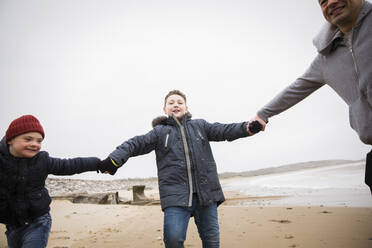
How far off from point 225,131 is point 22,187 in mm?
2154

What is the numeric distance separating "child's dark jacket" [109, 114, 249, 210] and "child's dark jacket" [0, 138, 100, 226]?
71 cm

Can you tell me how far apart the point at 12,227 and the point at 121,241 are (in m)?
1.95

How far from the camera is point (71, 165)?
2566 millimetres

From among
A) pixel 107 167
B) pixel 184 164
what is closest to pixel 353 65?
pixel 184 164

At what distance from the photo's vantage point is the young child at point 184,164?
2.30 meters

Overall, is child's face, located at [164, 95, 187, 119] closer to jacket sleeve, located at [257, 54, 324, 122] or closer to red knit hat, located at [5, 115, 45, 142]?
jacket sleeve, located at [257, 54, 324, 122]

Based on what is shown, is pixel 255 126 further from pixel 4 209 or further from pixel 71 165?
pixel 4 209

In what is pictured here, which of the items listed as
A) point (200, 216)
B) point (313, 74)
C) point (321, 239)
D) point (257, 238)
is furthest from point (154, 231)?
point (313, 74)

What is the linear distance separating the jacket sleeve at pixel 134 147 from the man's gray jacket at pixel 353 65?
5.97 ft

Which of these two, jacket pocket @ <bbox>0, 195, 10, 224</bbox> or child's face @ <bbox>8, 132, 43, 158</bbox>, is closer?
jacket pocket @ <bbox>0, 195, 10, 224</bbox>

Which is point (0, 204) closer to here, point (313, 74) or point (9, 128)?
point (9, 128)

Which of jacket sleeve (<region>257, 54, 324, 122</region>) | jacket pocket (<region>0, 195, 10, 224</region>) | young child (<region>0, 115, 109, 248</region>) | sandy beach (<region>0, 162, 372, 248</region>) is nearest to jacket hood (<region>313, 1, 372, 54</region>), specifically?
jacket sleeve (<region>257, 54, 324, 122</region>)

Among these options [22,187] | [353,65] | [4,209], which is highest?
[353,65]

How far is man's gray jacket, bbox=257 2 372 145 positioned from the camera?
163 cm
